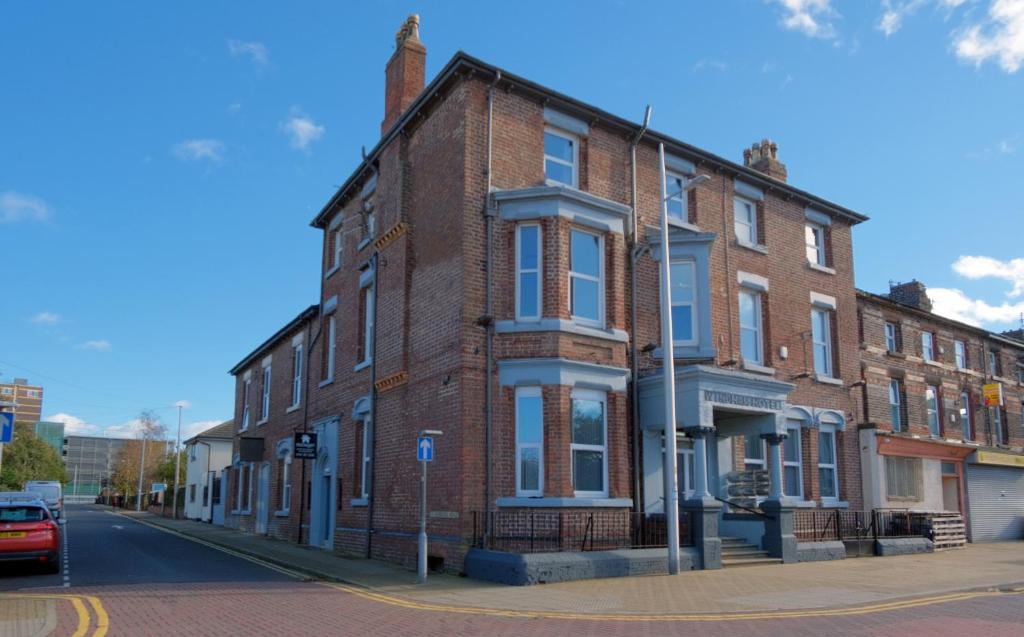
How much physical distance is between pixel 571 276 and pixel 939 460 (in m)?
17.7

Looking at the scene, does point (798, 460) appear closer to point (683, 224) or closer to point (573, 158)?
point (683, 224)

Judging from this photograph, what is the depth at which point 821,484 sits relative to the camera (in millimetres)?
22422

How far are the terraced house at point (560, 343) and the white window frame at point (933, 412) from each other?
7.96m

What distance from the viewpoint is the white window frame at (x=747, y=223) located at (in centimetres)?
2218

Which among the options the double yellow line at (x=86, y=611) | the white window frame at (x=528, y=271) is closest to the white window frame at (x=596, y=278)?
the white window frame at (x=528, y=271)

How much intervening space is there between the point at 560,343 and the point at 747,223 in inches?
338

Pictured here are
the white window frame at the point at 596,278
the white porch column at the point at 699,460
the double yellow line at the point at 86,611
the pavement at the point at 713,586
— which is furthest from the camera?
the white window frame at the point at 596,278

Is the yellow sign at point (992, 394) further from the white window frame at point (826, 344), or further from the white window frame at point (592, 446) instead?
the white window frame at point (592, 446)

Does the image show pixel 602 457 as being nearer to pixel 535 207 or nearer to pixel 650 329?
pixel 650 329

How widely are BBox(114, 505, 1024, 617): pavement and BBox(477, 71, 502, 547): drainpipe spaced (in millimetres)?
1852

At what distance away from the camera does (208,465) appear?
141 feet

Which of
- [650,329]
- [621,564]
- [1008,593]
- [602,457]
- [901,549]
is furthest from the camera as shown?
[901,549]

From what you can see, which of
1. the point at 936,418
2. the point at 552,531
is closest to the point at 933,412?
the point at 936,418

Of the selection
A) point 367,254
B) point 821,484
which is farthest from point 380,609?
point 821,484
